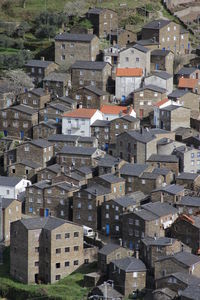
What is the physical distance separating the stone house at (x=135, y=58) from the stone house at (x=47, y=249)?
2393 cm

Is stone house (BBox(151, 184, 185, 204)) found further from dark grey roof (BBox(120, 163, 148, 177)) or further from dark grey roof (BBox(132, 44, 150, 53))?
dark grey roof (BBox(132, 44, 150, 53))

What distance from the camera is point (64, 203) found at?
8838cm

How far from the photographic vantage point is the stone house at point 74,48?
106 meters

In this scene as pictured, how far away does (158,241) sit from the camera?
80.6m

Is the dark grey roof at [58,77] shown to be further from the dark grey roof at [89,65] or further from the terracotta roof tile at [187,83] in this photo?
the terracotta roof tile at [187,83]

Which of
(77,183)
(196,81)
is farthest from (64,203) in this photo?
(196,81)

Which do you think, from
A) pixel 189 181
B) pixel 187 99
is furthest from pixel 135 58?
pixel 189 181

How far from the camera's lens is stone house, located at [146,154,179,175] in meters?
90.9

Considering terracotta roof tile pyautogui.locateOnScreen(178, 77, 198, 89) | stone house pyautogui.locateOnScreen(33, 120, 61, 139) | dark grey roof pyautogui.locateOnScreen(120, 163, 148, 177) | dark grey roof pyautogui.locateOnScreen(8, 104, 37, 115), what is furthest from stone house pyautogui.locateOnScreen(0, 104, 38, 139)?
terracotta roof tile pyautogui.locateOnScreen(178, 77, 198, 89)

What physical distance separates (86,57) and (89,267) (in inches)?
1087

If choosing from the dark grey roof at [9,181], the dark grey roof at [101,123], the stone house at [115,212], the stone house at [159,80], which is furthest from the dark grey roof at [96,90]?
the stone house at [115,212]

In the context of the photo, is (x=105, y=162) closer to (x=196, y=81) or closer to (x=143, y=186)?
(x=143, y=186)

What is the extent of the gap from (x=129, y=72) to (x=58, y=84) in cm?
550

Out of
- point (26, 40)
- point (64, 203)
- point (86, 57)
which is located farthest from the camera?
point (26, 40)
